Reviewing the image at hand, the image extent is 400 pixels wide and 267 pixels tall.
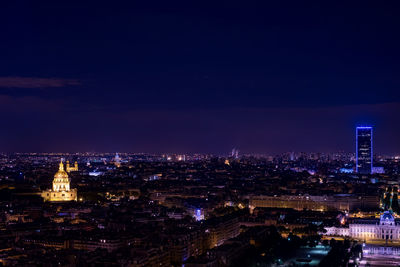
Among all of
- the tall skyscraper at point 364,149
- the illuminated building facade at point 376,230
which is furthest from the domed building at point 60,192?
the tall skyscraper at point 364,149

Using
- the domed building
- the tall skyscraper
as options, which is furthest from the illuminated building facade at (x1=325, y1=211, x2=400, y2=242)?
the tall skyscraper

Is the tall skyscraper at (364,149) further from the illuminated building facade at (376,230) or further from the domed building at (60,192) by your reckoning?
the illuminated building facade at (376,230)

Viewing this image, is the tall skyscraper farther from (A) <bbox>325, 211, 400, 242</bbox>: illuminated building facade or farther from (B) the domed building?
(A) <bbox>325, 211, 400, 242</bbox>: illuminated building facade

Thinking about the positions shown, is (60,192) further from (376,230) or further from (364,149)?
(364,149)

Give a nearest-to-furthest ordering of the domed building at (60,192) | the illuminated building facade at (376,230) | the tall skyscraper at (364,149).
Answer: the illuminated building facade at (376,230), the domed building at (60,192), the tall skyscraper at (364,149)

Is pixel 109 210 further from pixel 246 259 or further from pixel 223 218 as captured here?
pixel 246 259

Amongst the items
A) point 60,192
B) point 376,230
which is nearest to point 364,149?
point 60,192
